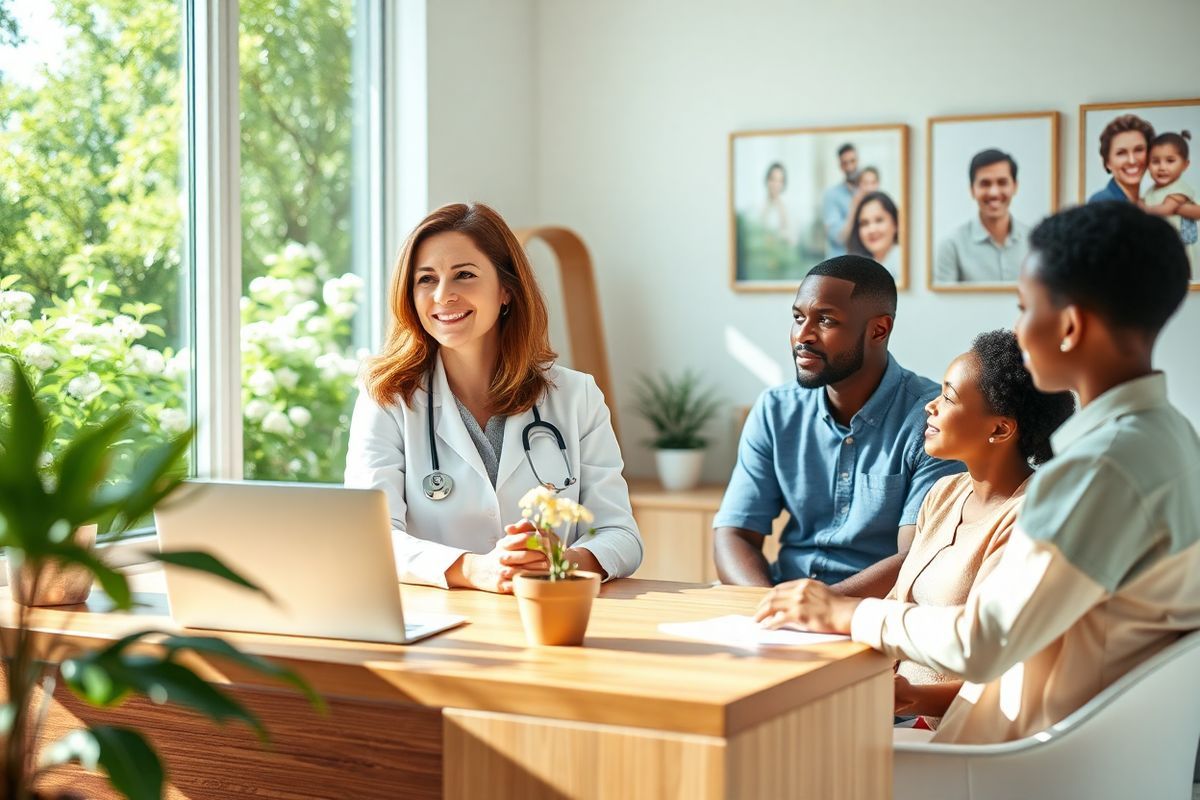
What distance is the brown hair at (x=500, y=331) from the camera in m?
2.66

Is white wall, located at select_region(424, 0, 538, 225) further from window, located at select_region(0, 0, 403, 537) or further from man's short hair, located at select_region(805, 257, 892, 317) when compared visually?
man's short hair, located at select_region(805, 257, 892, 317)

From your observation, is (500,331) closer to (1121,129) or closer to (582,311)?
(582,311)

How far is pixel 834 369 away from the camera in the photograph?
9.38 feet

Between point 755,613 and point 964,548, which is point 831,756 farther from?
point 964,548

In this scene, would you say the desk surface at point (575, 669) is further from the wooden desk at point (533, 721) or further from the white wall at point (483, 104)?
the white wall at point (483, 104)

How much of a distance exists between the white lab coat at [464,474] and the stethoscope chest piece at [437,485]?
1 cm

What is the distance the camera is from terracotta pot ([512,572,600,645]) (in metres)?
1.79

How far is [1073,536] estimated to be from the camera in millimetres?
1606

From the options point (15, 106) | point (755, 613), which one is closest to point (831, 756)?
point (755, 613)

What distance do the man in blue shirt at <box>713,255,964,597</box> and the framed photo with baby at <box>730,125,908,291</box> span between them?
1.80 meters

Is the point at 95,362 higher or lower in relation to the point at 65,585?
higher

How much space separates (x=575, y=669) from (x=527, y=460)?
980mm

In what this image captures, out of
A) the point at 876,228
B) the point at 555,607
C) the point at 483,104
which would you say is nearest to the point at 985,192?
the point at 876,228

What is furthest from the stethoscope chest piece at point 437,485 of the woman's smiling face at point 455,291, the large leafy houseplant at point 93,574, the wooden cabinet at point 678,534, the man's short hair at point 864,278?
the wooden cabinet at point 678,534
